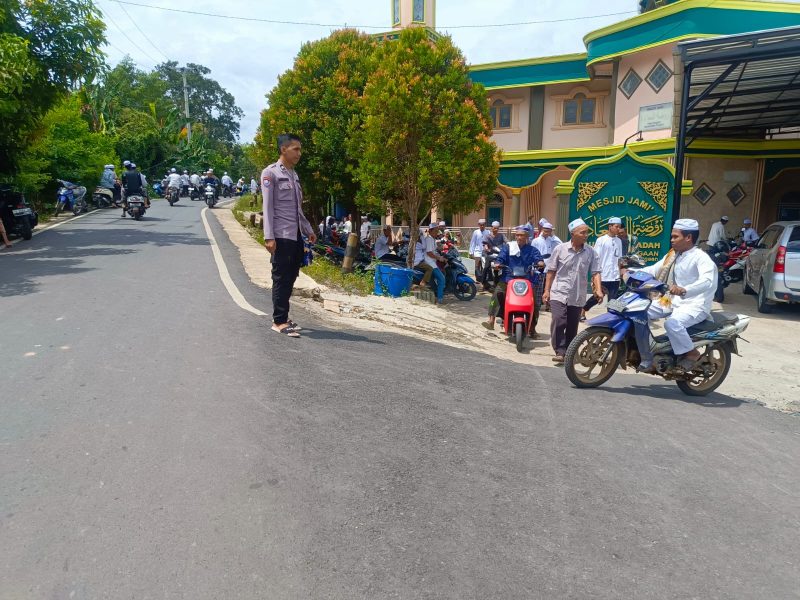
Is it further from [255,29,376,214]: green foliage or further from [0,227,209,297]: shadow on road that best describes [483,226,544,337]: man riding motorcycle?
[255,29,376,214]: green foliage

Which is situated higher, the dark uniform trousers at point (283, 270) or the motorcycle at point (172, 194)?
the motorcycle at point (172, 194)

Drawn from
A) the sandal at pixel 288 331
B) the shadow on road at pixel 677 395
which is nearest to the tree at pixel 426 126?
the sandal at pixel 288 331

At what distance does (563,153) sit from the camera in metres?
23.2

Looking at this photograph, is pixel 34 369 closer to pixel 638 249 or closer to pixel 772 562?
pixel 772 562

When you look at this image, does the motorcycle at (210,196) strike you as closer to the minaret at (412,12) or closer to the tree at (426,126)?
the minaret at (412,12)

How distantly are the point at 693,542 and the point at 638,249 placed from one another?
10266mm

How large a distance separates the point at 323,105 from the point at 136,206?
27.4 ft

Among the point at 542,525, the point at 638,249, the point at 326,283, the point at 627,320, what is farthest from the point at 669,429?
the point at 638,249

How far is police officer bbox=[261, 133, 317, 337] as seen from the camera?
19.8 ft

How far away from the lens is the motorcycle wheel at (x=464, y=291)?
1269 centimetres

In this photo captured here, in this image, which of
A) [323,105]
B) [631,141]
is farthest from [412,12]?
[323,105]

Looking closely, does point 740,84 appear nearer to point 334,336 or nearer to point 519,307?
point 519,307

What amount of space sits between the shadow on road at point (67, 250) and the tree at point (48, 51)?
2.70m

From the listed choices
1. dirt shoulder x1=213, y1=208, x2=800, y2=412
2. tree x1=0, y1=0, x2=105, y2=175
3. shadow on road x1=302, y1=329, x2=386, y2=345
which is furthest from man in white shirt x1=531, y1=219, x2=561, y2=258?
tree x1=0, y1=0, x2=105, y2=175
